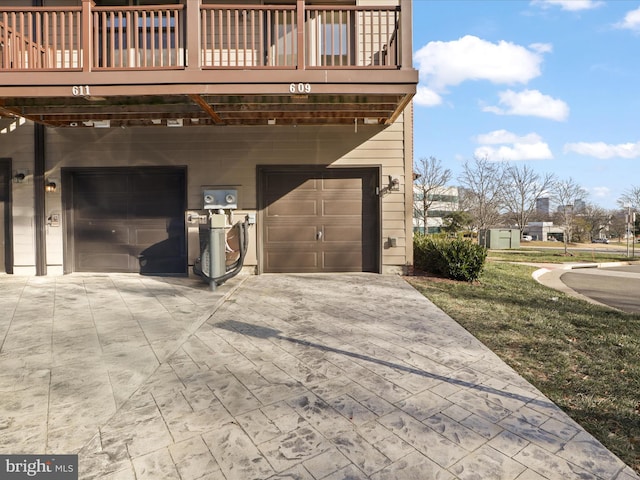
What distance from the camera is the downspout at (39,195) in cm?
693

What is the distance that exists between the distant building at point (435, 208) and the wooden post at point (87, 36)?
57.0ft

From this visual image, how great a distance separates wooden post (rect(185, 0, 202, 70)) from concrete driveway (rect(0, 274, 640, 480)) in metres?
3.64

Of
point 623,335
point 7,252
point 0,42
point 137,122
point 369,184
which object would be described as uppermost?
point 0,42

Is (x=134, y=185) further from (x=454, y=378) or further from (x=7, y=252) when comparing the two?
(x=454, y=378)

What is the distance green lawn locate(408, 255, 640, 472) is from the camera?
7.34 feet

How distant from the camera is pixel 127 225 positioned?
732 centimetres

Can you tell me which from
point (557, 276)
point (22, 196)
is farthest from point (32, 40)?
point (557, 276)

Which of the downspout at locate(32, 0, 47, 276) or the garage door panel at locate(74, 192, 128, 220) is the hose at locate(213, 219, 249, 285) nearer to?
the garage door panel at locate(74, 192, 128, 220)

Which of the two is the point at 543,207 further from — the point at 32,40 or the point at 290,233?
the point at 32,40

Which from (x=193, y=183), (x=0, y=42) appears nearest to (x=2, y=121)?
(x=0, y=42)

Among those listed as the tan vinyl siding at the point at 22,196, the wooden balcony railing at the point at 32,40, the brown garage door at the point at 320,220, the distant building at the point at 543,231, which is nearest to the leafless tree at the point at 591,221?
the distant building at the point at 543,231

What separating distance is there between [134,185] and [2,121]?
2.79 metres

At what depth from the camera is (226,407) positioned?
7.38 feet

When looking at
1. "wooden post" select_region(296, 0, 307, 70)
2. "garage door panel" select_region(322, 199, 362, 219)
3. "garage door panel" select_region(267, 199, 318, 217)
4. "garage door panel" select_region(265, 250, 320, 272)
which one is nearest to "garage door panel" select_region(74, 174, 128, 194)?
"garage door panel" select_region(267, 199, 318, 217)
